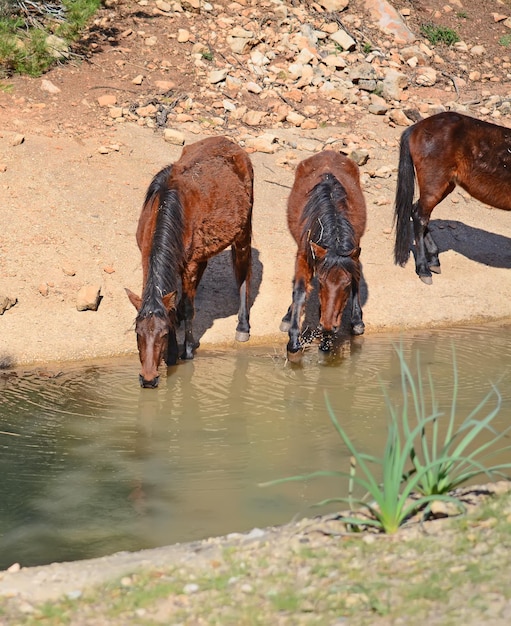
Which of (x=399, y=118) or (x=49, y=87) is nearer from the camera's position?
(x=49, y=87)

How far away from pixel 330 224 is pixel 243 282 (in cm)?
144

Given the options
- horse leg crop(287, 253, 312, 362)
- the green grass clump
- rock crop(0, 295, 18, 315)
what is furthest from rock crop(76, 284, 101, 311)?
the green grass clump

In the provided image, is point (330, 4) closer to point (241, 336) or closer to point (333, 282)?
point (241, 336)

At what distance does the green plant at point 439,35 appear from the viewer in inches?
668

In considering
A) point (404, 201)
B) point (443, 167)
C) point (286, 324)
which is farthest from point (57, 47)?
point (286, 324)

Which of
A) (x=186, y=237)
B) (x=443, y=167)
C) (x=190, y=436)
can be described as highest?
(x=443, y=167)

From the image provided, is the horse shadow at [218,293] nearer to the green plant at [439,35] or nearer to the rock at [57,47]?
the rock at [57,47]

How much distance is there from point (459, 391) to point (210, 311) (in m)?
3.00

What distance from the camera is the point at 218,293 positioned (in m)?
10.0

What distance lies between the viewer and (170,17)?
15102 millimetres

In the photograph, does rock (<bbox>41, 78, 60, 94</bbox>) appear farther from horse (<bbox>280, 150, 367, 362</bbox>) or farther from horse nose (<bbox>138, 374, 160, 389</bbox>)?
horse nose (<bbox>138, 374, 160, 389</bbox>)

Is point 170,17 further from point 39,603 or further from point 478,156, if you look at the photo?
point 39,603

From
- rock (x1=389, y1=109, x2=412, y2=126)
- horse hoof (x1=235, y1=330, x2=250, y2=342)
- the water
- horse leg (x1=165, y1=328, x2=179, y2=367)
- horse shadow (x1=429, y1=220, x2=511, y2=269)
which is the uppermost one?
rock (x1=389, y1=109, x2=412, y2=126)

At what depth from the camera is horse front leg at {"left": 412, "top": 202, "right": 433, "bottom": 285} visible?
10648mm
